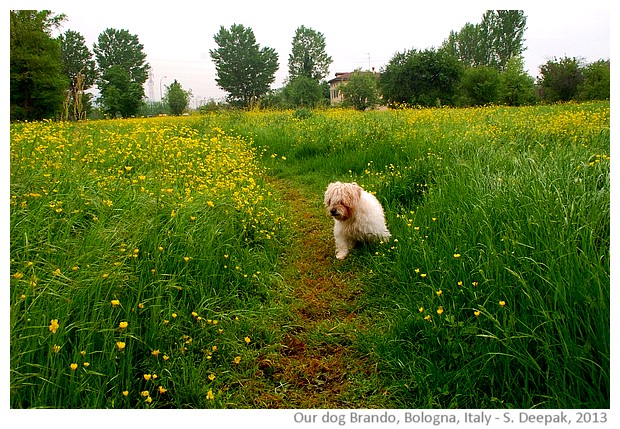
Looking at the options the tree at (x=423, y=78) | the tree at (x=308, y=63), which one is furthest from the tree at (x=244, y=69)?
the tree at (x=423, y=78)

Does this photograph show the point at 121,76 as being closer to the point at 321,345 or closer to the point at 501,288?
the point at 321,345

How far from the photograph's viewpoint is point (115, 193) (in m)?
3.65

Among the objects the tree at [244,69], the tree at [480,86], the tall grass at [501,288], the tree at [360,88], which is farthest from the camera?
the tree at [360,88]

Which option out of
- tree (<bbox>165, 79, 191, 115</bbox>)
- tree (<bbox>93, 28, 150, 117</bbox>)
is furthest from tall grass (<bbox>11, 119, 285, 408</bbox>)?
tree (<bbox>165, 79, 191, 115</bbox>)

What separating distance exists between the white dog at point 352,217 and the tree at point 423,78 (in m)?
25.1

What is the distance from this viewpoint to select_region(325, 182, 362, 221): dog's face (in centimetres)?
418

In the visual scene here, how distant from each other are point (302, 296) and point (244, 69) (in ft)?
66.8

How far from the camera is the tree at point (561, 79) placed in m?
17.5

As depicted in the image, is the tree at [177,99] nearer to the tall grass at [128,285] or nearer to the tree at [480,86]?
the tall grass at [128,285]

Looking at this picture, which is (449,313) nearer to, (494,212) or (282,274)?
(494,212)

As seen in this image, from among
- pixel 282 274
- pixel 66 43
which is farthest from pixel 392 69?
pixel 282 274

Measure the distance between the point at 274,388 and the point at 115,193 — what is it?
247 centimetres

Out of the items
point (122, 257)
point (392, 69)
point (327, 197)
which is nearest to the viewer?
point (122, 257)

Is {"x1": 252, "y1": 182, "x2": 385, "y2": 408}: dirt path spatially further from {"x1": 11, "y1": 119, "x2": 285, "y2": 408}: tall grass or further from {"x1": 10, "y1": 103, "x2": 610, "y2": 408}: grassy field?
{"x1": 11, "y1": 119, "x2": 285, "y2": 408}: tall grass
